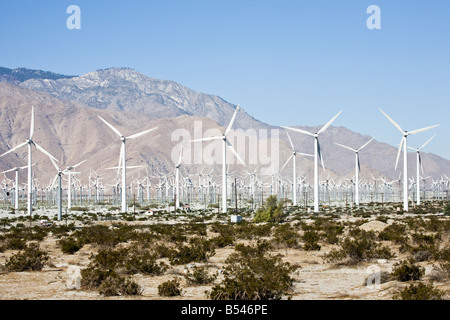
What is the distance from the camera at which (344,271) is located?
20.1 m

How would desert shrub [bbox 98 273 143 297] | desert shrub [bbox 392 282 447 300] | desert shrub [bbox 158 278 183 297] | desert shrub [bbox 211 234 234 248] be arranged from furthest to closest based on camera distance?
1. desert shrub [bbox 211 234 234 248]
2. desert shrub [bbox 98 273 143 297]
3. desert shrub [bbox 158 278 183 297]
4. desert shrub [bbox 392 282 447 300]

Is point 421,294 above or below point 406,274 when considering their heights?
above

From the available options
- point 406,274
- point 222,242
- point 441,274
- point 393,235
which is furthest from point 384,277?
point 393,235

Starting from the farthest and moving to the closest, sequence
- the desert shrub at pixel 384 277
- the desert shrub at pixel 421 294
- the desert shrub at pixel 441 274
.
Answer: the desert shrub at pixel 384 277 → the desert shrub at pixel 441 274 → the desert shrub at pixel 421 294

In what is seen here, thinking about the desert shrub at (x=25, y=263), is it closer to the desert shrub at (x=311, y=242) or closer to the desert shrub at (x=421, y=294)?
the desert shrub at (x=311, y=242)

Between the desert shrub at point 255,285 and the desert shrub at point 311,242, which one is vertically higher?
the desert shrub at point 255,285

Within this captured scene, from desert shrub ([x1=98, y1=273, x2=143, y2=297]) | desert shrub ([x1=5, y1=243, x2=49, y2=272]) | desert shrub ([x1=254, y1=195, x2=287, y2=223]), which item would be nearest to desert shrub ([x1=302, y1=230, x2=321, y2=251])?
desert shrub ([x1=5, y1=243, x2=49, y2=272])

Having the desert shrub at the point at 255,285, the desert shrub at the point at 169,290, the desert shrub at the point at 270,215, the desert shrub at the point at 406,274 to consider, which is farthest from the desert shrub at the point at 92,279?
the desert shrub at the point at 270,215

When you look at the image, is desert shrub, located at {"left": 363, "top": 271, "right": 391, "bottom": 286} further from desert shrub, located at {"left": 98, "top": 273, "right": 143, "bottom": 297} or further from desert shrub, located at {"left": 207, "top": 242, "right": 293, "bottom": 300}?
desert shrub, located at {"left": 98, "top": 273, "right": 143, "bottom": 297}

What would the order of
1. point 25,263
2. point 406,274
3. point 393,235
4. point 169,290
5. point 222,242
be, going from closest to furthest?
point 169,290
point 406,274
point 25,263
point 222,242
point 393,235

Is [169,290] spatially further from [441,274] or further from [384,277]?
[441,274]

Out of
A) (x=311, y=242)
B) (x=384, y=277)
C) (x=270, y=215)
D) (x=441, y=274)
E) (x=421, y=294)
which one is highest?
(x=421, y=294)
